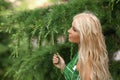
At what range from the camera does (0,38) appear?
731cm

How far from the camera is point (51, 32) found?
3.66 metres

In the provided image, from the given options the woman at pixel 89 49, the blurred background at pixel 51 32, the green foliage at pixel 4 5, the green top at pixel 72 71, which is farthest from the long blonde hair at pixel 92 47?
the green foliage at pixel 4 5

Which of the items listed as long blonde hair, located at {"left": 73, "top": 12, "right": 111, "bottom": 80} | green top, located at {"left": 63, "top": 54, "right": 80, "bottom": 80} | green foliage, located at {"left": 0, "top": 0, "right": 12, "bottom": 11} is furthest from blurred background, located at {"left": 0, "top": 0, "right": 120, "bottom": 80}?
green foliage, located at {"left": 0, "top": 0, "right": 12, "bottom": 11}

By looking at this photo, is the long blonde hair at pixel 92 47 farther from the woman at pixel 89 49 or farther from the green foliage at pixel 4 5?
the green foliage at pixel 4 5

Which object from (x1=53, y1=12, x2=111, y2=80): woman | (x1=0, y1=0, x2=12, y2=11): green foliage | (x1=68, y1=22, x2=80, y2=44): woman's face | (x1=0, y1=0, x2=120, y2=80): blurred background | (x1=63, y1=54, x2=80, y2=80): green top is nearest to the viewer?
(x1=53, y1=12, x2=111, y2=80): woman

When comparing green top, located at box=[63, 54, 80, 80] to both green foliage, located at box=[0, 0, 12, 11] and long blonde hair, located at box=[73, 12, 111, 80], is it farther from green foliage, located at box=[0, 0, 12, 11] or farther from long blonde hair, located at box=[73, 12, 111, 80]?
green foliage, located at box=[0, 0, 12, 11]

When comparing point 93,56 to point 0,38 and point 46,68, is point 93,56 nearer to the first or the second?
point 46,68

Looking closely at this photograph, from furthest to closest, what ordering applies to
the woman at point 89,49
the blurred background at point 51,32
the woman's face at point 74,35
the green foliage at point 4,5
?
the green foliage at point 4,5 < the blurred background at point 51,32 < the woman's face at point 74,35 < the woman at point 89,49

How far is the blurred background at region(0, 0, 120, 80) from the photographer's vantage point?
145 inches

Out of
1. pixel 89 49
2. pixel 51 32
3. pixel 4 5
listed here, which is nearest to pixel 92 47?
pixel 89 49

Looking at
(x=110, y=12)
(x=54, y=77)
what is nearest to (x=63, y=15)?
(x=110, y=12)

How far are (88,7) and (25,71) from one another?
2.28 ft

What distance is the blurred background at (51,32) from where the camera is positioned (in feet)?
12.1

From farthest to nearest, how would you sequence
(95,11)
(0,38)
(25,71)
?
(0,38), (25,71), (95,11)
